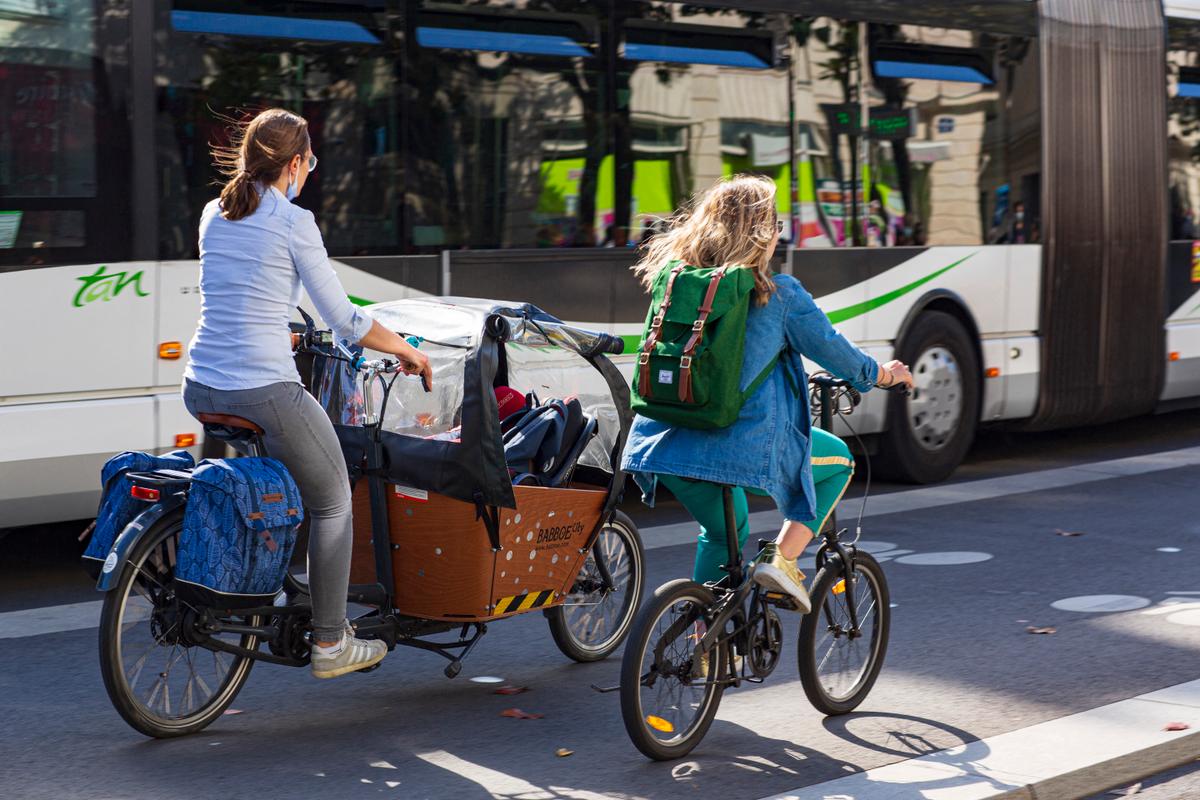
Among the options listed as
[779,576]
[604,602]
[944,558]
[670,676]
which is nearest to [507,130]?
[944,558]

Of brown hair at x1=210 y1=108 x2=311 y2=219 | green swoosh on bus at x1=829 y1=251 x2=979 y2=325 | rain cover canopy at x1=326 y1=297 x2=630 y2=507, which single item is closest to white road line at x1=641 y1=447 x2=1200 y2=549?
green swoosh on bus at x1=829 y1=251 x2=979 y2=325

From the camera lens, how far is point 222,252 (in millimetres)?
4844

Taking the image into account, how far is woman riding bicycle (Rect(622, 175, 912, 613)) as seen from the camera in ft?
15.8

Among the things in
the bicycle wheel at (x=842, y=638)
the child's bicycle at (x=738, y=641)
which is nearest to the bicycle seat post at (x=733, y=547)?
the child's bicycle at (x=738, y=641)

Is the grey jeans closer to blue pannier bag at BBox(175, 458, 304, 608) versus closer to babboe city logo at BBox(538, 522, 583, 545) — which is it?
blue pannier bag at BBox(175, 458, 304, 608)

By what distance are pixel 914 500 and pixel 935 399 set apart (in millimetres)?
998

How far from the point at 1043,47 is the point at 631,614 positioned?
22.0 feet

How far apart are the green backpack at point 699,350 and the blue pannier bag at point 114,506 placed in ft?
4.94

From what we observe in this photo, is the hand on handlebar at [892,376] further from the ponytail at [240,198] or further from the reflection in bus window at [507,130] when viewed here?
the reflection in bus window at [507,130]

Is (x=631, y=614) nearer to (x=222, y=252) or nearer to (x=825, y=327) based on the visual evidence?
(x=825, y=327)

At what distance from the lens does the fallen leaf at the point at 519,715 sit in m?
5.42

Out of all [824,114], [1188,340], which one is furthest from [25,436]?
[1188,340]

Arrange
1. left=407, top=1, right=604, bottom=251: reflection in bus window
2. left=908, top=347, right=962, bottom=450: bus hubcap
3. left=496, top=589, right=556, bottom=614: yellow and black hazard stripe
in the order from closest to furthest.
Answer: left=496, top=589, right=556, bottom=614: yellow and black hazard stripe < left=407, top=1, right=604, bottom=251: reflection in bus window < left=908, top=347, right=962, bottom=450: bus hubcap

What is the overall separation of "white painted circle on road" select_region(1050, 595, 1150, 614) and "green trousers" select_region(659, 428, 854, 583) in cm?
238
